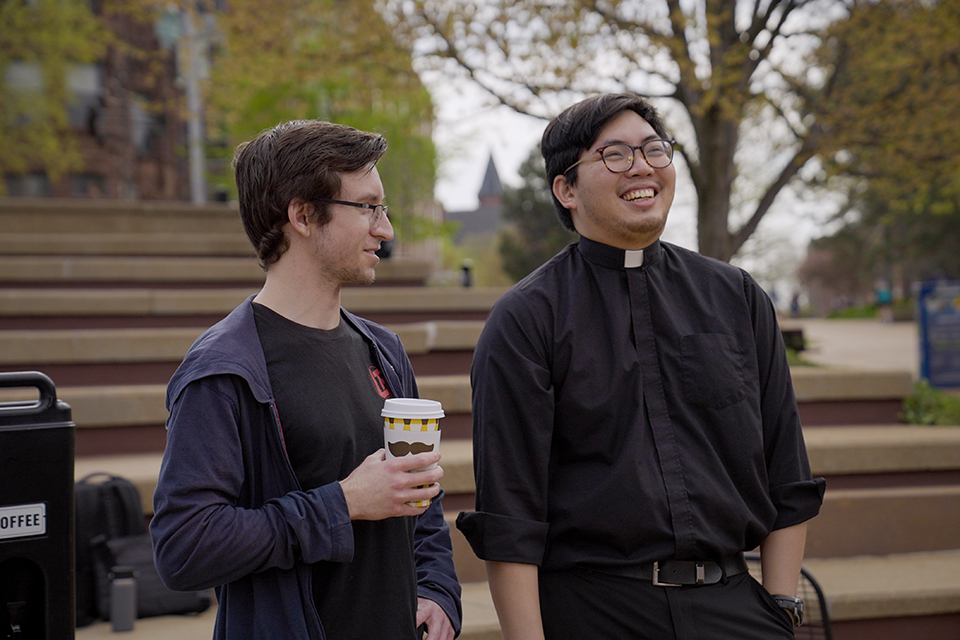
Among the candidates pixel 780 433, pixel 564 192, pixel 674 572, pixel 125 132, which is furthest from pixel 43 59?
pixel 674 572

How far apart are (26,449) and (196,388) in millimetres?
490

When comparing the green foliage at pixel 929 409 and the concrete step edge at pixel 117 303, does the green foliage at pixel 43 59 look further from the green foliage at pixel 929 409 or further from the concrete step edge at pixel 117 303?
the green foliage at pixel 929 409

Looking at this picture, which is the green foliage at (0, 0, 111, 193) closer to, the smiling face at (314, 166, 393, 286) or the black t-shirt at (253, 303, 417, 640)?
the smiling face at (314, 166, 393, 286)

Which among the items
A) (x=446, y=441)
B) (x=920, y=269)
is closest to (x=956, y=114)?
(x=446, y=441)

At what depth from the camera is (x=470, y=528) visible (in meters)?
2.14

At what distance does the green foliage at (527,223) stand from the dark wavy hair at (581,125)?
1305 inches

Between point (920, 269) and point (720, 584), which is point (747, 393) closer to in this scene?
point (720, 584)

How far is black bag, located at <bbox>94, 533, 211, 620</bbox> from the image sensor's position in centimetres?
369

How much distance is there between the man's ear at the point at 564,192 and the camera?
239 cm

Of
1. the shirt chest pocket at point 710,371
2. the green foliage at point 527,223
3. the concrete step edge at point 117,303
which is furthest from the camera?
the green foliage at point 527,223

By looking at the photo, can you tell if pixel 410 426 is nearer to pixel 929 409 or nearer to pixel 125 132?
pixel 929 409

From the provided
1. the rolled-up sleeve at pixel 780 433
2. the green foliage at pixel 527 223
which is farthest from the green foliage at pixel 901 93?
the green foliage at pixel 527 223

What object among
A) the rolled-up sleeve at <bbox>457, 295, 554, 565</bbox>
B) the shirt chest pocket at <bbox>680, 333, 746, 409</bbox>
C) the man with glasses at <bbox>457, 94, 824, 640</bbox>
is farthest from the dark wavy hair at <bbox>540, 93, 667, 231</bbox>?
the shirt chest pocket at <bbox>680, 333, 746, 409</bbox>

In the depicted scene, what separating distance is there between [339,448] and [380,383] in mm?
281
